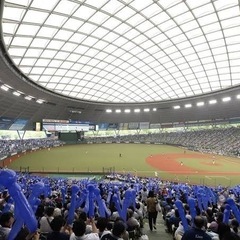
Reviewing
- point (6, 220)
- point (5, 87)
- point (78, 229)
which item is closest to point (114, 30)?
point (5, 87)

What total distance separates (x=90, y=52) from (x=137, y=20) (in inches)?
508

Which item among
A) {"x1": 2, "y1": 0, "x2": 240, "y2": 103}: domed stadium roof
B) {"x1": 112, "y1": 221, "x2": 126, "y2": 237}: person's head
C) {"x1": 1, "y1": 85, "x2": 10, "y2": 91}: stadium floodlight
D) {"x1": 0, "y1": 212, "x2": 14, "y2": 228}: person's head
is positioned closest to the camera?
{"x1": 112, "y1": 221, "x2": 126, "y2": 237}: person's head

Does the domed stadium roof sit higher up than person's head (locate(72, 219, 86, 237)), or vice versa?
the domed stadium roof

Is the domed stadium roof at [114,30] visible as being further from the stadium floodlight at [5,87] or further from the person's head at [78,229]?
the person's head at [78,229]

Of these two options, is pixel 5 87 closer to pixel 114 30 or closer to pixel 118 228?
pixel 114 30

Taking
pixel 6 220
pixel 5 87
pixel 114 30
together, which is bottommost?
pixel 6 220

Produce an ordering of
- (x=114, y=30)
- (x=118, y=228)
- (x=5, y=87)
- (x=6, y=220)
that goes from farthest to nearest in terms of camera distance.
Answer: (x=5, y=87) < (x=114, y=30) < (x=6, y=220) < (x=118, y=228)

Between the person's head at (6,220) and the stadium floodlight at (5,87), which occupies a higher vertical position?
the stadium floodlight at (5,87)

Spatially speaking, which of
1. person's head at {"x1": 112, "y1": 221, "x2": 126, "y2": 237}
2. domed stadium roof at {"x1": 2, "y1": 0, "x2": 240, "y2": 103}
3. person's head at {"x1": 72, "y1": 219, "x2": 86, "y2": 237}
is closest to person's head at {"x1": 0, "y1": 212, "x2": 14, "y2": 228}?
person's head at {"x1": 72, "y1": 219, "x2": 86, "y2": 237}

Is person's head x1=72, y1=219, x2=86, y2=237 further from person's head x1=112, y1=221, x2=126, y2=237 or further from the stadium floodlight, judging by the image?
the stadium floodlight

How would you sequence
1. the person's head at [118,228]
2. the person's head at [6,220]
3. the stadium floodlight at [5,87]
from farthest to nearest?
the stadium floodlight at [5,87] < the person's head at [6,220] < the person's head at [118,228]

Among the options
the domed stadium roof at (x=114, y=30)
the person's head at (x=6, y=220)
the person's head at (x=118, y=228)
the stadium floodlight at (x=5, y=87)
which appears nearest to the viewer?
the person's head at (x=118, y=228)

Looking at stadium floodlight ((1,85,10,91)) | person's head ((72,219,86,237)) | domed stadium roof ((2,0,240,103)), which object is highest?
domed stadium roof ((2,0,240,103))

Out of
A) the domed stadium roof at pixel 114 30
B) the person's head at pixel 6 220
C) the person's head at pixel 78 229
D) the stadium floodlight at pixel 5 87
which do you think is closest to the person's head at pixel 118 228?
the person's head at pixel 78 229
